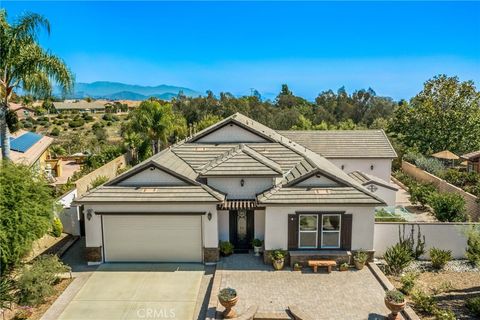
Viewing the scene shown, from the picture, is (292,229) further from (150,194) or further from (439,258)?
(439,258)

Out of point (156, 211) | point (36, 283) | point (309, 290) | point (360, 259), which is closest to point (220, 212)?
point (156, 211)

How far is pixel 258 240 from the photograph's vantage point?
18.2 meters

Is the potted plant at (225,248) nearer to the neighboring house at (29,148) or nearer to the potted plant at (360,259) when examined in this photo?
the potted plant at (360,259)

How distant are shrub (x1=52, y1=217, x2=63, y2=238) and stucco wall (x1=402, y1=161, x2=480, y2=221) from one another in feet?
79.8

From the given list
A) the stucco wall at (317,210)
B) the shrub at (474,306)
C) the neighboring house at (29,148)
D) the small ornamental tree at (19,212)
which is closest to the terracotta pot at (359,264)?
the stucco wall at (317,210)

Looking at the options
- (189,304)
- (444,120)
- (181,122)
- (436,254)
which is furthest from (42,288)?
(444,120)

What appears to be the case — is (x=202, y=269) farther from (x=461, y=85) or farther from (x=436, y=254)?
(x=461, y=85)

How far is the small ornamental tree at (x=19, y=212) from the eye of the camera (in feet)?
48.1

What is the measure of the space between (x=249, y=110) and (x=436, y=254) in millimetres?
55874

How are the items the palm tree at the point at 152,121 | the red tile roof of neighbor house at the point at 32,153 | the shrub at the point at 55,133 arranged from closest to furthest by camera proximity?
1. the red tile roof of neighbor house at the point at 32,153
2. the palm tree at the point at 152,121
3. the shrub at the point at 55,133

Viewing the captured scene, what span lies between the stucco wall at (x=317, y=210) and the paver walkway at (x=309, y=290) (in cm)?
118

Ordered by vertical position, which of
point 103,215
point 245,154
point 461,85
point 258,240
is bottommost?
point 258,240

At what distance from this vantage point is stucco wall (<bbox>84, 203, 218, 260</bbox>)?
56.9 ft

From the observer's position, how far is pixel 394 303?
1248 centimetres
